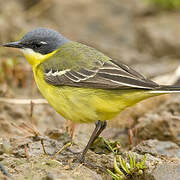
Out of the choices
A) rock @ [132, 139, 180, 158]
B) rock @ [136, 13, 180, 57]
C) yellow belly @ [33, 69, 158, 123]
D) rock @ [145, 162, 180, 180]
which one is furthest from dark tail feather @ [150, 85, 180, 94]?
rock @ [136, 13, 180, 57]

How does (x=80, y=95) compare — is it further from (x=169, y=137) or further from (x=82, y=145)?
(x=169, y=137)

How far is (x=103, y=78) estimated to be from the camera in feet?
18.2

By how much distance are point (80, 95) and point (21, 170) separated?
119 centimetres

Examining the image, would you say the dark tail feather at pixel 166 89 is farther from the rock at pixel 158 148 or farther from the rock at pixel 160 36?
the rock at pixel 160 36

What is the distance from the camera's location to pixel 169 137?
7.00 meters

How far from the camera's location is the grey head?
6250mm

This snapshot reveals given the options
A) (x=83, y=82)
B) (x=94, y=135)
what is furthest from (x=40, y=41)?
(x=94, y=135)

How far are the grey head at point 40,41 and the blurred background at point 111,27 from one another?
2.66 metres

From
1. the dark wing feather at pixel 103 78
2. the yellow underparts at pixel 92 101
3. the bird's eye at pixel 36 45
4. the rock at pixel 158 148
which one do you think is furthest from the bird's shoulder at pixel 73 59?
the rock at pixel 158 148

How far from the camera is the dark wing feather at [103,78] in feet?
17.6

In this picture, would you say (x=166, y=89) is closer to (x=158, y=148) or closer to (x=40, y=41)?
(x=158, y=148)

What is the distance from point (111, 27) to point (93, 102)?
7501 mm

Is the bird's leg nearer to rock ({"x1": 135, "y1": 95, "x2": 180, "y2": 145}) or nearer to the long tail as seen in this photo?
the long tail

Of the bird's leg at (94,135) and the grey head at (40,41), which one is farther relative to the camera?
the grey head at (40,41)
